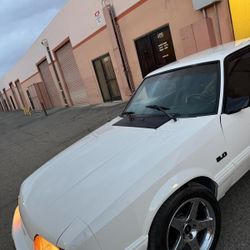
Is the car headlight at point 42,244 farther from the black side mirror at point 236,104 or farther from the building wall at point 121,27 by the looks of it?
the building wall at point 121,27

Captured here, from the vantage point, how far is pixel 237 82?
304cm

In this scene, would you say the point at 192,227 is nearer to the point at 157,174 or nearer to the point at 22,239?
the point at 157,174

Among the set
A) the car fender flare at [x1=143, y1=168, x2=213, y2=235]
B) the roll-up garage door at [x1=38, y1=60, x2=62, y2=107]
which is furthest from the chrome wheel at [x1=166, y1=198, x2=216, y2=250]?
the roll-up garage door at [x1=38, y1=60, x2=62, y2=107]

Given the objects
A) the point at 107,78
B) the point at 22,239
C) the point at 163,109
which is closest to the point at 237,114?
the point at 163,109

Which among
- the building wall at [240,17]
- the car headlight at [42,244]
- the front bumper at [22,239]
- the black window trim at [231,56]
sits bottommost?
the front bumper at [22,239]

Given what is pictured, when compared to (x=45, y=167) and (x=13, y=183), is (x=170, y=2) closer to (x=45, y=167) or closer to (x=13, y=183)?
(x=13, y=183)

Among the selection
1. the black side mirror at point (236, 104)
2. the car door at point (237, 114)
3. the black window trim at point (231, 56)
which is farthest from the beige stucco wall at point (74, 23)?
the black side mirror at point (236, 104)

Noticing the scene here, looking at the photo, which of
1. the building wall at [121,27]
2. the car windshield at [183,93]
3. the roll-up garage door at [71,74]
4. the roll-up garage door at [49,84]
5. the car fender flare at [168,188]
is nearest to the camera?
the car fender flare at [168,188]

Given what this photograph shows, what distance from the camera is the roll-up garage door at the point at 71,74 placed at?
18139 millimetres

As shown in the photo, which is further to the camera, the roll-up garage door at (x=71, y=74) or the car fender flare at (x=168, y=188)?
the roll-up garage door at (x=71, y=74)

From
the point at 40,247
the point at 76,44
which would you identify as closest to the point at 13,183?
the point at 40,247

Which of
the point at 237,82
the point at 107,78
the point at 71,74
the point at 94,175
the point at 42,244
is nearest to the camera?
the point at 42,244

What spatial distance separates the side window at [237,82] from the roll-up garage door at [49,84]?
2130 centimetres

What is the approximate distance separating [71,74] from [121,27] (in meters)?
7.94
